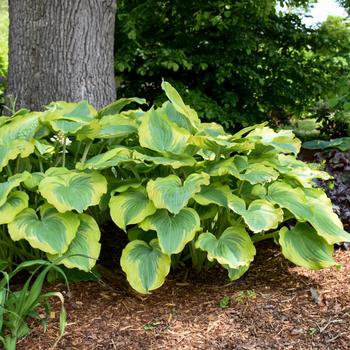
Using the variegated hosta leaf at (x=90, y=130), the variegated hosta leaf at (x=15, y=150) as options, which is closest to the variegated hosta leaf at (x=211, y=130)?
the variegated hosta leaf at (x=90, y=130)

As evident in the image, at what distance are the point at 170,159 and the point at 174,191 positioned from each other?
20cm

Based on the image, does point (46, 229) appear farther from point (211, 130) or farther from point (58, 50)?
point (58, 50)

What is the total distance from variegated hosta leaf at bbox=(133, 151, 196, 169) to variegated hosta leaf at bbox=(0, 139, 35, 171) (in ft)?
1.64

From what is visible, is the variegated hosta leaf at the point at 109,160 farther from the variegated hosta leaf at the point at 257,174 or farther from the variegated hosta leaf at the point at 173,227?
the variegated hosta leaf at the point at 257,174

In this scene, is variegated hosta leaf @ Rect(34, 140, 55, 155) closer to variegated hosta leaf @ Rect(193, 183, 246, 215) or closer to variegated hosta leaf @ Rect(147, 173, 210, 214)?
variegated hosta leaf @ Rect(147, 173, 210, 214)

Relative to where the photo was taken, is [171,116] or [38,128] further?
[171,116]

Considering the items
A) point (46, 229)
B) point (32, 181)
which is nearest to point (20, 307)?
point (46, 229)

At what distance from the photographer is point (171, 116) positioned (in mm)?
2885

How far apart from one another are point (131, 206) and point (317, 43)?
15.5 ft

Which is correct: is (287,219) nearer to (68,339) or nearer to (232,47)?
(68,339)

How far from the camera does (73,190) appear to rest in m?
2.41

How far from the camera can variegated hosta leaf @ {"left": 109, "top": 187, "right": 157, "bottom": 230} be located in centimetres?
243

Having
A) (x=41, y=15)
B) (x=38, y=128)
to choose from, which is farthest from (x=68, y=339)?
(x=41, y=15)

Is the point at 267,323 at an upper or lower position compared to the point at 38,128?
lower
